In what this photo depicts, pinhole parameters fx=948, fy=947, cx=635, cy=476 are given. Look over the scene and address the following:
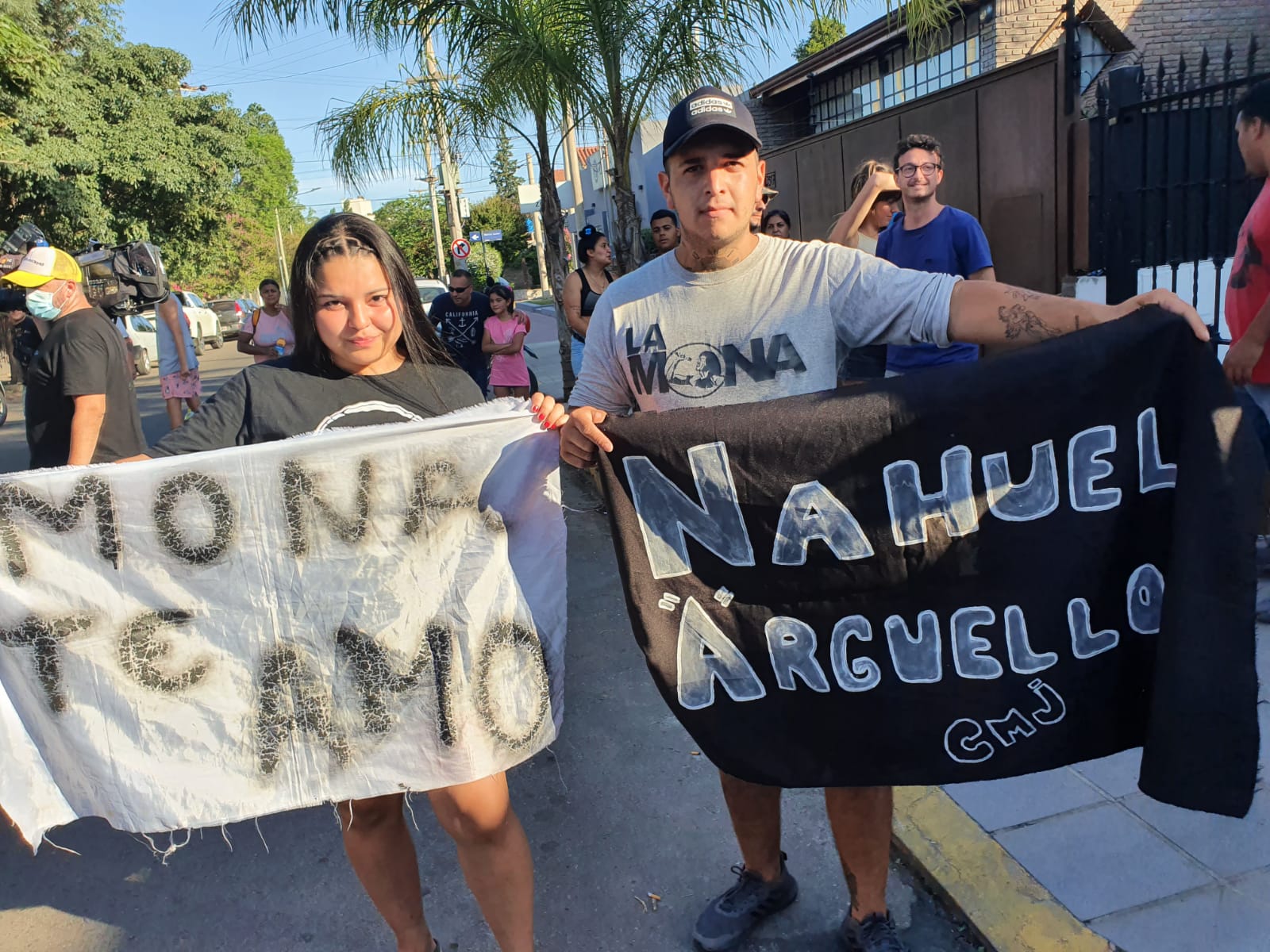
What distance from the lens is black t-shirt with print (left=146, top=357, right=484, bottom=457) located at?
2209 millimetres

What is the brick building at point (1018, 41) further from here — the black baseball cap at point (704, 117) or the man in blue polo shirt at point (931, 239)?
the black baseball cap at point (704, 117)

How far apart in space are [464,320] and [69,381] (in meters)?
4.53

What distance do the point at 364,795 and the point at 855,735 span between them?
45.8 inches

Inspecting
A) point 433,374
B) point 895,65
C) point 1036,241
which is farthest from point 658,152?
point 433,374

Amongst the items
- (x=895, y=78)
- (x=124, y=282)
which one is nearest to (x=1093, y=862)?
(x=124, y=282)

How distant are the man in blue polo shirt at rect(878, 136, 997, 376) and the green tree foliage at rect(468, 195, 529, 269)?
56.6 m

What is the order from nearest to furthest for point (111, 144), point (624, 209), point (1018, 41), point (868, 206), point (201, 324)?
point (868, 206), point (624, 209), point (1018, 41), point (111, 144), point (201, 324)

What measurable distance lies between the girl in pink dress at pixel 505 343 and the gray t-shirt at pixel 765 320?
587cm

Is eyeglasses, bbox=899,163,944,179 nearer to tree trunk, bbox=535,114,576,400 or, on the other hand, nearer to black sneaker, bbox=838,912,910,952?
black sneaker, bbox=838,912,910,952

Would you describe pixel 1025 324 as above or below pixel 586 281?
below

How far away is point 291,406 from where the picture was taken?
2.23m

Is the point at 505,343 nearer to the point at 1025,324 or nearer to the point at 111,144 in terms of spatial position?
the point at 1025,324

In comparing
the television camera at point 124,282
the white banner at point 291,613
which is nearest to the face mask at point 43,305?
the white banner at point 291,613

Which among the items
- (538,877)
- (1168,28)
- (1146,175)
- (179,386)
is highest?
(1168,28)
